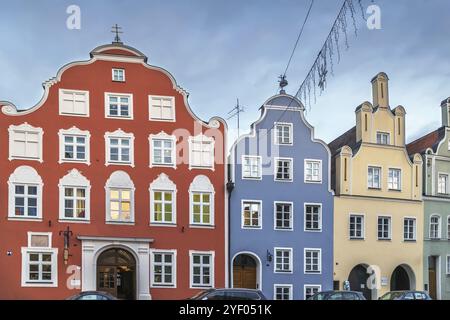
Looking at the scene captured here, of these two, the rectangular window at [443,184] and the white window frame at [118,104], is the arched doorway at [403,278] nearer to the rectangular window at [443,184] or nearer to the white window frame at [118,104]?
the rectangular window at [443,184]

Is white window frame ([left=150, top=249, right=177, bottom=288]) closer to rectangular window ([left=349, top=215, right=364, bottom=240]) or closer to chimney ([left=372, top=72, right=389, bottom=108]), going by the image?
rectangular window ([left=349, top=215, right=364, bottom=240])

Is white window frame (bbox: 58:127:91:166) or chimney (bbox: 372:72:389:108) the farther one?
chimney (bbox: 372:72:389:108)

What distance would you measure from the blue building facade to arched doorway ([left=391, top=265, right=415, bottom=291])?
1.21 metres

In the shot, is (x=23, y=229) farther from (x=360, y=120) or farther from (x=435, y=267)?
(x=435, y=267)

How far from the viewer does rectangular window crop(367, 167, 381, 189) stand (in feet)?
34.1

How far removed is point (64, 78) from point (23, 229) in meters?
2.76

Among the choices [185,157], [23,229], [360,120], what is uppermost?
[360,120]

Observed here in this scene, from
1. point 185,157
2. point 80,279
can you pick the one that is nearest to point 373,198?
point 185,157

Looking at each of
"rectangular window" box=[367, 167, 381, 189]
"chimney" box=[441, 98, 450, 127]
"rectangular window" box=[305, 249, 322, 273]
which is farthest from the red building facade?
"chimney" box=[441, 98, 450, 127]

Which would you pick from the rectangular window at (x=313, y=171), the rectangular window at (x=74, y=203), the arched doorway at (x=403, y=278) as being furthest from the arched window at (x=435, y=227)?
the rectangular window at (x=74, y=203)

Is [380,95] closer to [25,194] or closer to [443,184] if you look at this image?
[443,184]

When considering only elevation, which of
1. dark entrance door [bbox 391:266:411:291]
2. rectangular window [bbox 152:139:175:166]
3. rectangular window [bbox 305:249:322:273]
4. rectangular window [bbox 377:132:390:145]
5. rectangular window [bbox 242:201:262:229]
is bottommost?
dark entrance door [bbox 391:266:411:291]

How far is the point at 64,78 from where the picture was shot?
9641 mm

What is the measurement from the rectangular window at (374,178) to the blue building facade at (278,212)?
32.3 inches
